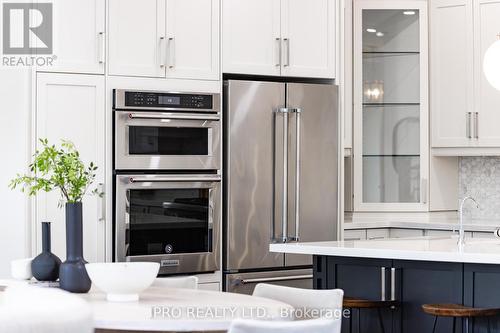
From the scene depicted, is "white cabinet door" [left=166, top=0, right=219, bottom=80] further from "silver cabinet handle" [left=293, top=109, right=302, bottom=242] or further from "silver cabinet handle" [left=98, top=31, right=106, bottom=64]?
"silver cabinet handle" [left=293, top=109, right=302, bottom=242]

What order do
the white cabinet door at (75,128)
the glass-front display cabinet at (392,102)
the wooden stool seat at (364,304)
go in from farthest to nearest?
1. the glass-front display cabinet at (392,102)
2. the white cabinet door at (75,128)
3. the wooden stool seat at (364,304)

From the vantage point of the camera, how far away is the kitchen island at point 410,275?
12.3 ft

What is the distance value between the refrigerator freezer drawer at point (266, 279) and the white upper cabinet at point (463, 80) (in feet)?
5.16

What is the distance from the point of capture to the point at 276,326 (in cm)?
243

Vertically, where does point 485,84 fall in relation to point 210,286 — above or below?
above

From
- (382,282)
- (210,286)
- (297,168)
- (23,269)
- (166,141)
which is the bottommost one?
(210,286)

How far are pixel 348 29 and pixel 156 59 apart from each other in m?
1.82

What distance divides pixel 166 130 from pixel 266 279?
109 centimetres

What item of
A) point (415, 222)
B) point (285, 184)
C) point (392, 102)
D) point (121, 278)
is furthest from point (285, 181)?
point (121, 278)

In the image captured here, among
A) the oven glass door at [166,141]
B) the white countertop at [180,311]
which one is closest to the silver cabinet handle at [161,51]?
the oven glass door at [166,141]

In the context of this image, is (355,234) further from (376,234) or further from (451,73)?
(451,73)

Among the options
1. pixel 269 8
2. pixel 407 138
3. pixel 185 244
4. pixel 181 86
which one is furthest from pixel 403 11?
pixel 185 244

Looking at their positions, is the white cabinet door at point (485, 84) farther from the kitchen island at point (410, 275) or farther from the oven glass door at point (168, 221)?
the oven glass door at point (168, 221)

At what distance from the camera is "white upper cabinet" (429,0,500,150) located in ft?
20.3
